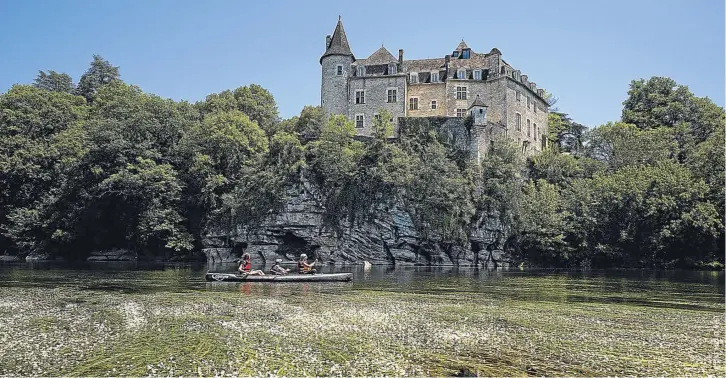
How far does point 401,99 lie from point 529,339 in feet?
197

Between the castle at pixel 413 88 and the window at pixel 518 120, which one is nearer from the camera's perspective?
the castle at pixel 413 88

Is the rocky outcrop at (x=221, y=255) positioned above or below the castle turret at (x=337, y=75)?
below

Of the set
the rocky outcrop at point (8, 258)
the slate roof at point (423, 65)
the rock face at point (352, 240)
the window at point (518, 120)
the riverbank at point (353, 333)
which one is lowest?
the riverbank at point (353, 333)

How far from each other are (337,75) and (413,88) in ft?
31.0

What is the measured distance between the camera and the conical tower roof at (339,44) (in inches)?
2923

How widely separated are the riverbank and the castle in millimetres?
48830

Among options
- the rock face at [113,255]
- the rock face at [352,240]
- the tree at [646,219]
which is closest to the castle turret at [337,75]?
the rock face at [352,240]

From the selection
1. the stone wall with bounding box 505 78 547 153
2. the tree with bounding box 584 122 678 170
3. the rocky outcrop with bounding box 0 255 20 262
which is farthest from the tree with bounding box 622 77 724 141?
the rocky outcrop with bounding box 0 255 20 262

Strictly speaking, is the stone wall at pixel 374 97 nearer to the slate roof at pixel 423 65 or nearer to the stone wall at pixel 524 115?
the slate roof at pixel 423 65

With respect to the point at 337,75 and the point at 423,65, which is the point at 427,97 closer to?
the point at 423,65

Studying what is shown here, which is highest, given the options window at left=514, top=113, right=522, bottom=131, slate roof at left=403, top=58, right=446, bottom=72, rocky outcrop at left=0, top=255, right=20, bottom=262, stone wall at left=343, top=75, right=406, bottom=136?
slate roof at left=403, top=58, right=446, bottom=72

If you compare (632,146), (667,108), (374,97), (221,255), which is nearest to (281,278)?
(221,255)

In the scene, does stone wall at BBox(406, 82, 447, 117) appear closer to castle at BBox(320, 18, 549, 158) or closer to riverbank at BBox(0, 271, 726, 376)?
castle at BBox(320, 18, 549, 158)

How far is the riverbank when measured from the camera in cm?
1271
